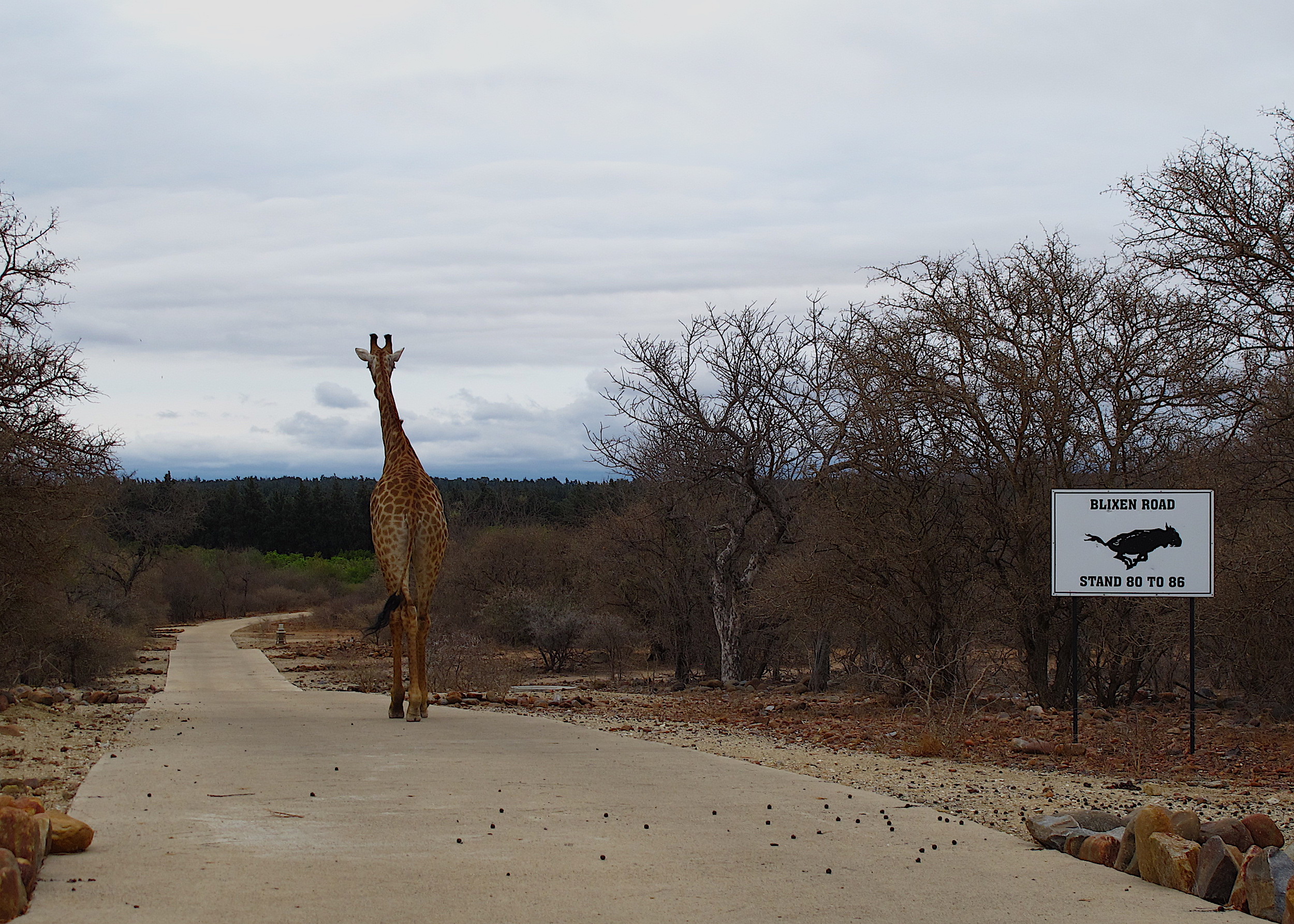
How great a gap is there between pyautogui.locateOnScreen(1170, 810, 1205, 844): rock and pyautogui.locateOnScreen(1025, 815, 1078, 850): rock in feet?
2.09

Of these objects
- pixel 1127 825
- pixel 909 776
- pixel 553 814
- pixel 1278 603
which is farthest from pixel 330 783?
pixel 1278 603

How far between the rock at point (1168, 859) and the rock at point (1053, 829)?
0.68 meters

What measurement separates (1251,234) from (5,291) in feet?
46.4

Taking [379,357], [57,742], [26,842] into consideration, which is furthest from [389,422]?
[26,842]

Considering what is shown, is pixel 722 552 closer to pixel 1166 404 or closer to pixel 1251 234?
pixel 1166 404

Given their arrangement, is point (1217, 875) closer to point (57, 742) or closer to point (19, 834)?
point (19, 834)

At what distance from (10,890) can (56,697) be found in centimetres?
1236

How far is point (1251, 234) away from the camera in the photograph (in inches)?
529

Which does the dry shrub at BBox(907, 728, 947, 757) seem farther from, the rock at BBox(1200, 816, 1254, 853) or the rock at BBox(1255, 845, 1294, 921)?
the rock at BBox(1255, 845, 1294, 921)

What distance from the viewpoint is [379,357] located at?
16016 mm

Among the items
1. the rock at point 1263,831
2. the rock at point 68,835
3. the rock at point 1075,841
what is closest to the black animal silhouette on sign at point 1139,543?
the rock at point 1263,831

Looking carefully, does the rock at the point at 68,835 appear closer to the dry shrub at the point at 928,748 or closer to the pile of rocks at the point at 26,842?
the pile of rocks at the point at 26,842

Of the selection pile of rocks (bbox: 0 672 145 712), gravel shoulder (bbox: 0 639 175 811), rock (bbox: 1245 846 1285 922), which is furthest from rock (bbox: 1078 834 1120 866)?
pile of rocks (bbox: 0 672 145 712)

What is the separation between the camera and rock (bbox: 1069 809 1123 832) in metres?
7.56
